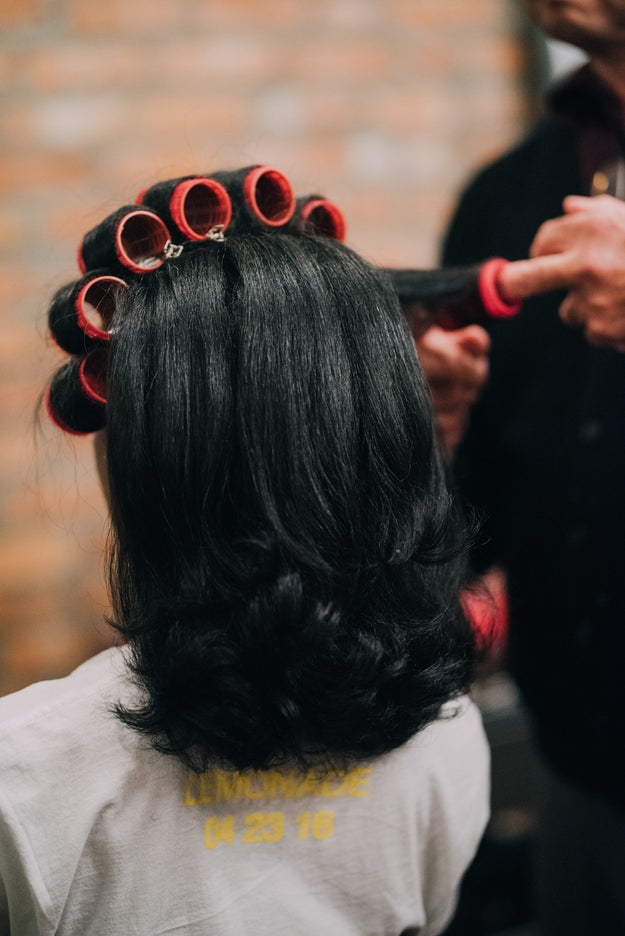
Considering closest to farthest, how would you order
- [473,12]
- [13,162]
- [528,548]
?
1. [528,548]
2. [13,162]
3. [473,12]

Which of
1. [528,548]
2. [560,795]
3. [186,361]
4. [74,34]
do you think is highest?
[74,34]

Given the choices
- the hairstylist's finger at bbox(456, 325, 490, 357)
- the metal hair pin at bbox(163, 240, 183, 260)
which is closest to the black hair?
the metal hair pin at bbox(163, 240, 183, 260)

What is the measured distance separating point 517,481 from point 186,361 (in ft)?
2.92

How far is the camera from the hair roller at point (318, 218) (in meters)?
0.87

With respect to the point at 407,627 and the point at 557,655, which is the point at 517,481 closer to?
the point at 557,655

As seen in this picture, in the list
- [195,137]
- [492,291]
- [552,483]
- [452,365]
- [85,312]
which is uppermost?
[195,137]

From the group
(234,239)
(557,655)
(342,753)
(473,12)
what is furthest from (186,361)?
(473,12)

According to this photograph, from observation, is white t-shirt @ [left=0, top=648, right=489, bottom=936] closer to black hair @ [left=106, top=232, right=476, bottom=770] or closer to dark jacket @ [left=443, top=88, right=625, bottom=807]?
black hair @ [left=106, top=232, right=476, bottom=770]

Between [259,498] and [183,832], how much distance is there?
31 centimetres

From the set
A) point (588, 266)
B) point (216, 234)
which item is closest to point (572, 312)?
point (588, 266)

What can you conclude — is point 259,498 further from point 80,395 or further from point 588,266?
point 588,266

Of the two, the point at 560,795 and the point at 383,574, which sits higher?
the point at 383,574

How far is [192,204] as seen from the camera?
813 mm

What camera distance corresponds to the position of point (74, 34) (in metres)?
1.71
